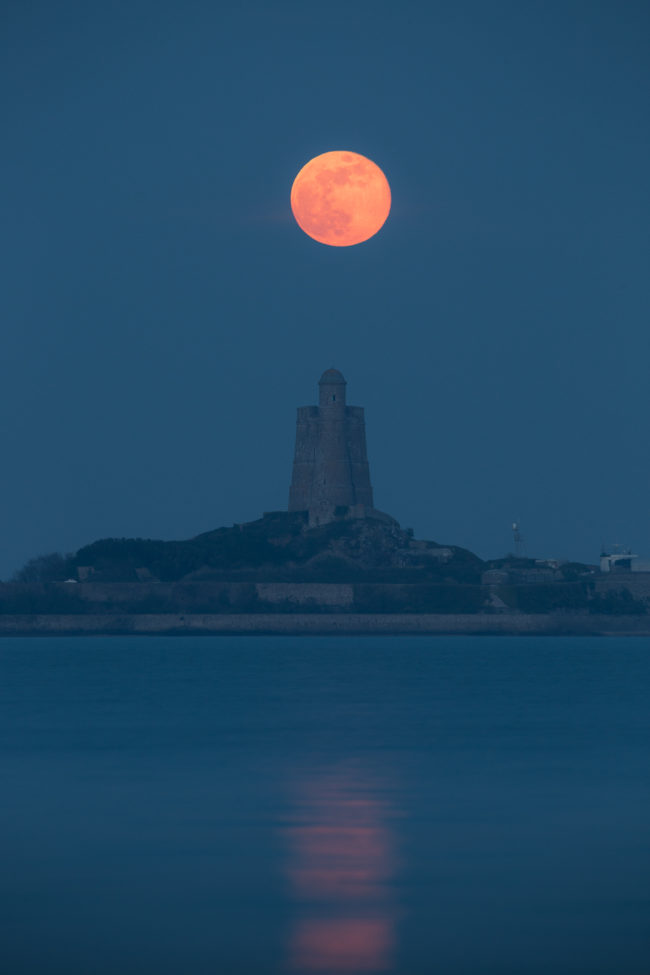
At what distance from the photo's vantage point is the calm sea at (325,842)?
1241 cm

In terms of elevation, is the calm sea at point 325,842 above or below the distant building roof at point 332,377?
below

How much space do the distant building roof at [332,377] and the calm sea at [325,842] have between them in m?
64.1

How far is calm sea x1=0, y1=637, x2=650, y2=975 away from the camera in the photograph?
488 inches

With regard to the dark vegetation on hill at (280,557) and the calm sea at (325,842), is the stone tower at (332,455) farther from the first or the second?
the calm sea at (325,842)

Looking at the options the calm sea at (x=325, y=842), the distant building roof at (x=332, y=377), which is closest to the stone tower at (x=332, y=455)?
the distant building roof at (x=332, y=377)

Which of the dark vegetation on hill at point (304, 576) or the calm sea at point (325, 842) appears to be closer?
the calm sea at point (325, 842)

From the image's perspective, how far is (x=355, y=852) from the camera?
56.3ft

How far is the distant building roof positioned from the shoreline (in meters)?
17.9

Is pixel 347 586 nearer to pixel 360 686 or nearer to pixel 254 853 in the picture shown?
pixel 360 686

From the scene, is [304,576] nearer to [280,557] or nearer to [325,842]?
[280,557]

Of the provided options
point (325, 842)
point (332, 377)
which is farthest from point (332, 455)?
point (325, 842)

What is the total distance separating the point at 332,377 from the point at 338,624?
744 inches

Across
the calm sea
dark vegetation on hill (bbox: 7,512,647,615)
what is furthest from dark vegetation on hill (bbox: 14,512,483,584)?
the calm sea

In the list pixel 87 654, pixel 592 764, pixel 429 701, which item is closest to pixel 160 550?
pixel 87 654
